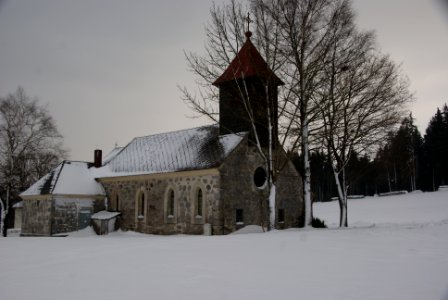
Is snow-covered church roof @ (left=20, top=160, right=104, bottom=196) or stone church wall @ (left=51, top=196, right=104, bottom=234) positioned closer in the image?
stone church wall @ (left=51, top=196, right=104, bottom=234)

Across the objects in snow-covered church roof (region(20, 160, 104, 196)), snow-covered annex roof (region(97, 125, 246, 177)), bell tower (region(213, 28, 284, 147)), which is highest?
bell tower (region(213, 28, 284, 147))

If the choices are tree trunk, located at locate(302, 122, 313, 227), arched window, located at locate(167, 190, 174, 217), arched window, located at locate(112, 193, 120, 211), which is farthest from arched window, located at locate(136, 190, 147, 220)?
tree trunk, located at locate(302, 122, 313, 227)

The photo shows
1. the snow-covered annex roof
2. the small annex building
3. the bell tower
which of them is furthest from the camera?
the snow-covered annex roof

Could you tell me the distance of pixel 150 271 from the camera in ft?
30.4

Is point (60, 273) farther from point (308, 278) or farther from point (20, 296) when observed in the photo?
point (308, 278)

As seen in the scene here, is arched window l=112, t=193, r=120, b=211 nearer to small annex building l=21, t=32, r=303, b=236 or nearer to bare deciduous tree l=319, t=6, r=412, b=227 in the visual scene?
small annex building l=21, t=32, r=303, b=236

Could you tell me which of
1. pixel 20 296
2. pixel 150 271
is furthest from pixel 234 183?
pixel 20 296

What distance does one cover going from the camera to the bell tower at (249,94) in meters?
20.1

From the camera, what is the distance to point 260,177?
2358 centimetres

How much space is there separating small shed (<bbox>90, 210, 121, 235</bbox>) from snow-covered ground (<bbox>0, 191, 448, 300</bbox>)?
988 centimetres

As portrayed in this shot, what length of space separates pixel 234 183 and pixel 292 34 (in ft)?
27.2

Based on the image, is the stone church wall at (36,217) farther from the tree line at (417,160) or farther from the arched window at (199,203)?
the tree line at (417,160)

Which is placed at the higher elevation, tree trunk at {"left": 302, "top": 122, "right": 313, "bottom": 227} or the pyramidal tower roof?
the pyramidal tower roof

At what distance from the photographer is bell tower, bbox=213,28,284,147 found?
20.1m
